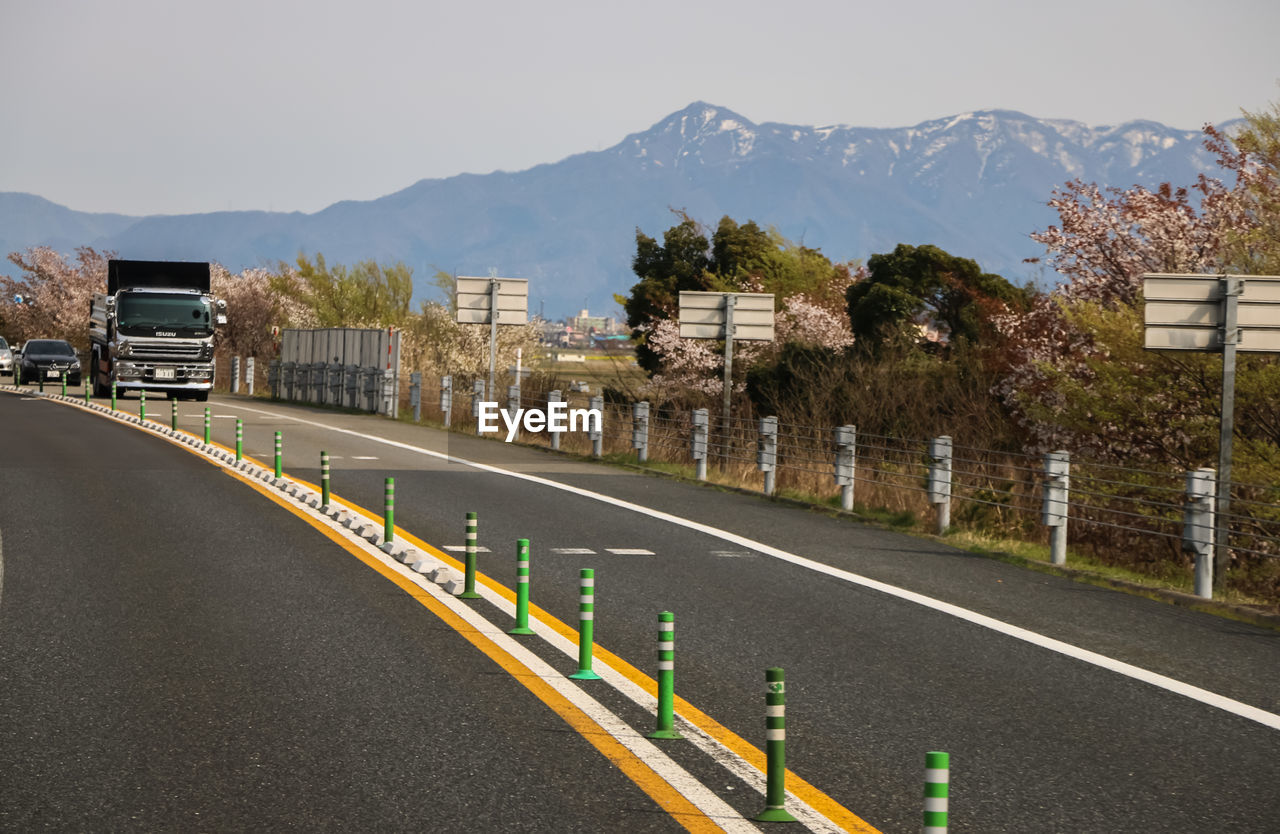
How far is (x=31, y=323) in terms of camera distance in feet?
285

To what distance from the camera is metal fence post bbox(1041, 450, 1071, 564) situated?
45.6 ft

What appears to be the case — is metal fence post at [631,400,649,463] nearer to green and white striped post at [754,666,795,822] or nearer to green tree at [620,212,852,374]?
green and white striped post at [754,666,795,822]

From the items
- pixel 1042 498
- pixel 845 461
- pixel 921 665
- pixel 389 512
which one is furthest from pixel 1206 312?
pixel 389 512

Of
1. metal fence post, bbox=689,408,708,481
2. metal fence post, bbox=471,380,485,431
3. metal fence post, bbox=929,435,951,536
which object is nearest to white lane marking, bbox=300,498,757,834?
metal fence post, bbox=929,435,951,536

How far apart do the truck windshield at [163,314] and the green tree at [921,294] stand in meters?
18.0

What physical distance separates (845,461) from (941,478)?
200 cm

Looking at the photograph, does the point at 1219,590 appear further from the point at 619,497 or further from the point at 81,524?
the point at 81,524

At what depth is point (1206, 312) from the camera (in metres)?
13.5

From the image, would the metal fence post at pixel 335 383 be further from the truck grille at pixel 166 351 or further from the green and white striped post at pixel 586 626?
the green and white striped post at pixel 586 626

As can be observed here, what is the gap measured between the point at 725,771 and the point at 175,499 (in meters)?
12.6

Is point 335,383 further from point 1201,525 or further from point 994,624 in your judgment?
point 994,624

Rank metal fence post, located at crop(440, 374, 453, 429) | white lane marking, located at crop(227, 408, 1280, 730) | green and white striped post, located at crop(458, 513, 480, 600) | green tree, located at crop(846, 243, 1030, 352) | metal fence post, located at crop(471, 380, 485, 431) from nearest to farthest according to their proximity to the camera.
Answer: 1. white lane marking, located at crop(227, 408, 1280, 730)
2. green and white striped post, located at crop(458, 513, 480, 600)
3. metal fence post, located at crop(471, 380, 485, 431)
4. metal fence post, located at crop(440, 374, 453, 429)
5. green tree, located at crop(846, 243, 1030, 352)

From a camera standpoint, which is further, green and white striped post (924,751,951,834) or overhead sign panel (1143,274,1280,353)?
overhead sign panel (1143,274,1280,353)

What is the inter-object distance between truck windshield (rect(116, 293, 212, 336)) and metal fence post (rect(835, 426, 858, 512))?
88.5 ft
